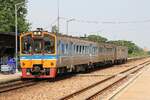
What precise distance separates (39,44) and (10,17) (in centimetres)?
4776

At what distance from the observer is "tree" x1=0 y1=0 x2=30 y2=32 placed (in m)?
71.8

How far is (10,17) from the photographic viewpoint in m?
74.5

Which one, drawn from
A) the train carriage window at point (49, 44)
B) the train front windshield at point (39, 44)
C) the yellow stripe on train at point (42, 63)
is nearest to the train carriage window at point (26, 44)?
the train front windshield at point (39, 44)

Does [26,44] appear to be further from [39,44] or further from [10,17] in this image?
[10,17]

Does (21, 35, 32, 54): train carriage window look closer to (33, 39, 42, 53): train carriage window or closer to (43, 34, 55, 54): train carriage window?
(33, 39, 42, 53): train carriage window

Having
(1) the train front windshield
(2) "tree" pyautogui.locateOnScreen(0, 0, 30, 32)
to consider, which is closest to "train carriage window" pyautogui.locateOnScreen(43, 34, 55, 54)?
(1) the train front windshield

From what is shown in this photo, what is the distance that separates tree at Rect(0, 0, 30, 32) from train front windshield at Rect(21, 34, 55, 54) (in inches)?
1675

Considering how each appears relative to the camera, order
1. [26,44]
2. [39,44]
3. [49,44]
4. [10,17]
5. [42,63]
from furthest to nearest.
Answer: [10,17] < [26,44] < [39,44] < [49,44] < [42,63]

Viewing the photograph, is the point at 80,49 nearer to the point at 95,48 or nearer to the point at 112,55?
the point at 95,48

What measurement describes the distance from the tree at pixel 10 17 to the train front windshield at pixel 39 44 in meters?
42.5

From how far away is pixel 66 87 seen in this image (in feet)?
78.6

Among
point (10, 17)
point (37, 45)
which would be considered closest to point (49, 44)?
point (37, 45)

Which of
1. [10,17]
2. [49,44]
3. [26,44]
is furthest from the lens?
[10,17]

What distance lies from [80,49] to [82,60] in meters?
1.02
